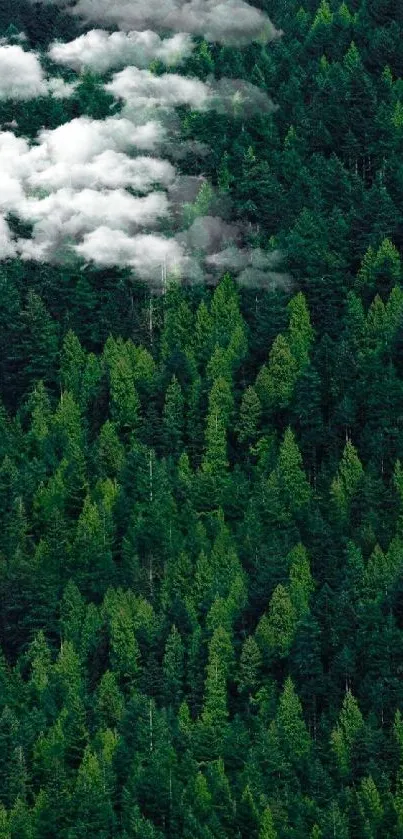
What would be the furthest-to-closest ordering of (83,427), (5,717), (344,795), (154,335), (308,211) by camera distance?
(308,211) → (154,335) → (83,427) → (5,717) → (344,795)

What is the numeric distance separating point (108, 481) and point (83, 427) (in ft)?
41.1

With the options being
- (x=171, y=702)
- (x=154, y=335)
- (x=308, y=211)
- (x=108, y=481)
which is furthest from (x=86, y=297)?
(x=171, y=702)

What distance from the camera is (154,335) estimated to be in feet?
604

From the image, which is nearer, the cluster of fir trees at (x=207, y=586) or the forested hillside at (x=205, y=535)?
the cluster of fir trees at (x=207, y=586)

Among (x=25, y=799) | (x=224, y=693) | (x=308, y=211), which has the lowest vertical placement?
(x=25, y=799)

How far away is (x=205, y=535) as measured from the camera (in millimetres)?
149875

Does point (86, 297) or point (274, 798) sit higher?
point (86, 297)

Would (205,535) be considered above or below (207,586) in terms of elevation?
above

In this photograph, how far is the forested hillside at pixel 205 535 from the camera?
124188 millimetres

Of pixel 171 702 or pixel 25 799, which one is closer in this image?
pixel 25 799

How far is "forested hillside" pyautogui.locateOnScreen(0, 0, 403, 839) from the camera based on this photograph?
124188 mm

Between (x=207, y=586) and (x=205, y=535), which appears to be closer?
(x=207, y=586)

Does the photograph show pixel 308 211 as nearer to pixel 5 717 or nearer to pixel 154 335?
pixel 154 335

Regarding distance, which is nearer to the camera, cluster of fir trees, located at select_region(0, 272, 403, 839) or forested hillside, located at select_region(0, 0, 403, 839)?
cluster of fir trees, located at select_region(0, 272, 403, 839)
